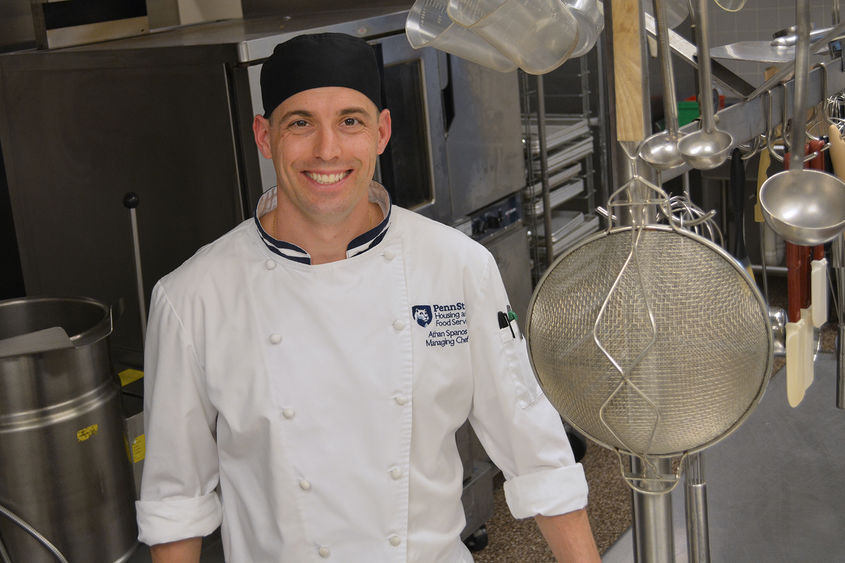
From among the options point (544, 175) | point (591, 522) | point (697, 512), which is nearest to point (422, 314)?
point (697, 512)

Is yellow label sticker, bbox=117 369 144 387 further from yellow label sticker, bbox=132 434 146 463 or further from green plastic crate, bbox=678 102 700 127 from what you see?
green plastic crate, bbox=678 102 700 127

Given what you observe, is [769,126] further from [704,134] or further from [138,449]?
[138,449]

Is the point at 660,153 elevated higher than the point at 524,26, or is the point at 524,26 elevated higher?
the point at 524,26

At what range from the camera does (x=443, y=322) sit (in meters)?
1.31

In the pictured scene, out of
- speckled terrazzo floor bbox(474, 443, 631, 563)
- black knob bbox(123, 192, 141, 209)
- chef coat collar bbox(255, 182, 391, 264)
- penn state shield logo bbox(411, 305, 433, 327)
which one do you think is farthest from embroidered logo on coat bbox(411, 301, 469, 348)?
speckled terrazzo floor bbox(474, 443, 631, 563)

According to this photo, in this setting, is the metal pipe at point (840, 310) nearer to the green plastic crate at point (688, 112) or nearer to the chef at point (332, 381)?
the chef at point (332, 381)

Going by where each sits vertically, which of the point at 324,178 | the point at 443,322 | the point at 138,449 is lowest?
the point at 138,449

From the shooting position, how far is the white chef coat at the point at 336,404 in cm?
127

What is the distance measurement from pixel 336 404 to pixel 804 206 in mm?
634

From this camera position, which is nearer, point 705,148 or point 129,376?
point 705,148

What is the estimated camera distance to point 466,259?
1.33 metres

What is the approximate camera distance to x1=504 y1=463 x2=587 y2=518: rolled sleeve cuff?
1.26 meters

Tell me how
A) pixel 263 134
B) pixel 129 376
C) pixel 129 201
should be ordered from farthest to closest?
pixel 129 376, pixel 129 201, pixel 263 134

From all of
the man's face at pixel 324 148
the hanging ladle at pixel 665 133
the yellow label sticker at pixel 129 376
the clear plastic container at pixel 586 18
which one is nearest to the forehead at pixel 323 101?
the man's face at pixel 324 148
